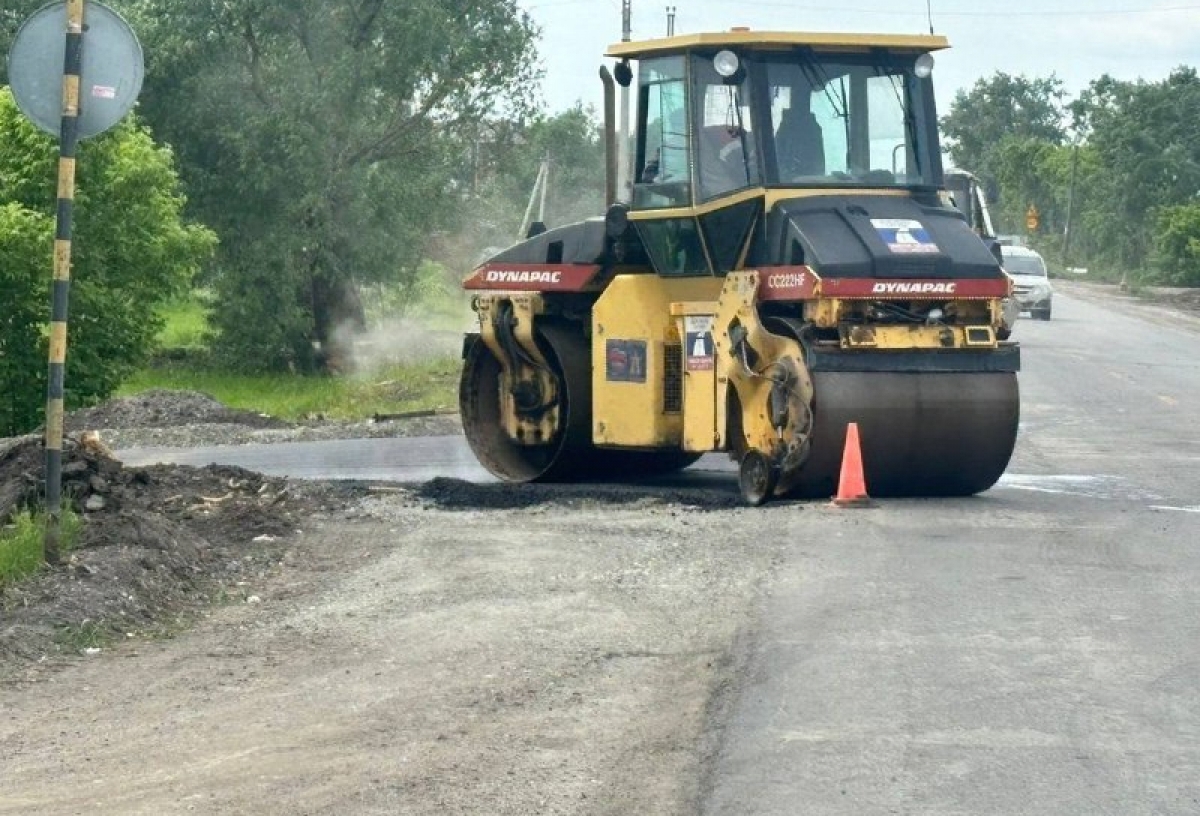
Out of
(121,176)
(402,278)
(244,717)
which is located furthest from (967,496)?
(402,278)

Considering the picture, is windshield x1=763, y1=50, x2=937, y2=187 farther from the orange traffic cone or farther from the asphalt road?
the asphalt road

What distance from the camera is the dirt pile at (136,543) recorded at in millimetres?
9445

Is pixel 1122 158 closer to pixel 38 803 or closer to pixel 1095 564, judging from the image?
pixel 1095 564

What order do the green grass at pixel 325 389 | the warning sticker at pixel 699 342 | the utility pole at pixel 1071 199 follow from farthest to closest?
the utility pole at pixel 1071 199
the green grass at pixel 325 389
the warning sticker at pixel 699 342

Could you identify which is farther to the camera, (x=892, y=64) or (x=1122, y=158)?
(x=1122, y=158)

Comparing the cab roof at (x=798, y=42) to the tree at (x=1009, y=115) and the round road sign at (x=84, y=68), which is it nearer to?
the round road sign at (x=84, y=68)

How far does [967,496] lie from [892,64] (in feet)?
10.7

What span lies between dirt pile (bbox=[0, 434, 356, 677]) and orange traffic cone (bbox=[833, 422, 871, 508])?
3.50 metres

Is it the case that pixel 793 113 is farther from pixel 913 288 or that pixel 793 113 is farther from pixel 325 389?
pixel 325 389

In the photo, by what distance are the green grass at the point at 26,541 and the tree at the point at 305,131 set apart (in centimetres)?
2546

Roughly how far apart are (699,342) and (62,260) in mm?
5482

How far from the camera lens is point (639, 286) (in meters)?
15.4

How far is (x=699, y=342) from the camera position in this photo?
Answer: 1468 centimetres

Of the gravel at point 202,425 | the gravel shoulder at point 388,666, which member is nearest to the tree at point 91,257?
the gravel at point 202,425
